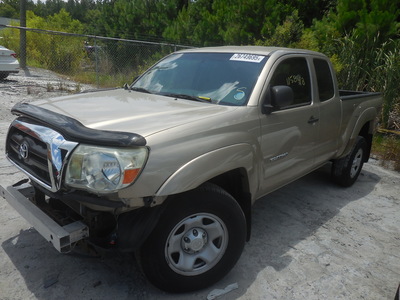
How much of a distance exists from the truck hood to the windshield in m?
0.19

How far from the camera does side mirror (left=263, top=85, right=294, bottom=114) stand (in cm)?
311

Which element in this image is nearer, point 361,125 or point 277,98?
point 277,98

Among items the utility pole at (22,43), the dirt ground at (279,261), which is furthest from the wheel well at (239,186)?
the utility pole at (22,43)

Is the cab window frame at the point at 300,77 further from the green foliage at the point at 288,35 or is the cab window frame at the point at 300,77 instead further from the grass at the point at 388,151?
the green foliage at the point at 288,35

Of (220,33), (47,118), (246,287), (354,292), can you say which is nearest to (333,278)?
(354,292)

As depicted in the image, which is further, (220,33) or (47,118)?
(220,33)

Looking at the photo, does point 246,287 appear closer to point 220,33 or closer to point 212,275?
point 212,275

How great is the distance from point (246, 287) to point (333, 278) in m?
0.78

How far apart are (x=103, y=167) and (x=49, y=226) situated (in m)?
0.58

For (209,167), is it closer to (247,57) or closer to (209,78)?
(209,78)

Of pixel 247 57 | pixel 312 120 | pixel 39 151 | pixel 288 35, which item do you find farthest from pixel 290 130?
pixel 288 35

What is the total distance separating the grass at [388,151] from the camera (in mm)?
6441

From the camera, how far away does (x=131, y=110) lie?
2854 mm

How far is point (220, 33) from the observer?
12.7 metres
